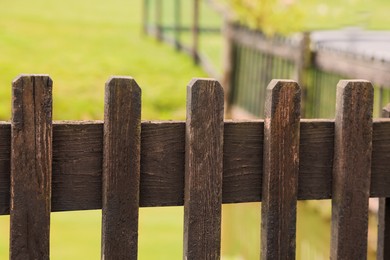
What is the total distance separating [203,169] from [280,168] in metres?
0.24

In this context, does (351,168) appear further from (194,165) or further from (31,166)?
(31,166)

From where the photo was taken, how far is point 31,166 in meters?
2.42

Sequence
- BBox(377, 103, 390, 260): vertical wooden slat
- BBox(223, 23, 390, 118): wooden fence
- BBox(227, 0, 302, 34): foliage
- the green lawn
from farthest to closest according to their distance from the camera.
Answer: BBox(227, 0, 302, 34): foliage → BBox(223, 23, 390, 118): wooden fence → the green lawn → BBox(377, 103, 390, 260): vertical wooden slat

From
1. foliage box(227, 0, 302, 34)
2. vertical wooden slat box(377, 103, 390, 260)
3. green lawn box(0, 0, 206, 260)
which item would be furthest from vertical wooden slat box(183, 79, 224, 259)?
foliage box(227, 0, 302, 34)

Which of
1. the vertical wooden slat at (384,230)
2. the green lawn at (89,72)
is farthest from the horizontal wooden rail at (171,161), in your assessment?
the green lawn at (89,72)

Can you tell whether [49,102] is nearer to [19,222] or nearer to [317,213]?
[19,222]

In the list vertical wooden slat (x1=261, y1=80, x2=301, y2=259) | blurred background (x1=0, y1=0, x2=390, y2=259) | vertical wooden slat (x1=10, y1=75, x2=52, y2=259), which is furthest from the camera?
blurred background (x1=0, y1=0, x2=390, y2=259)

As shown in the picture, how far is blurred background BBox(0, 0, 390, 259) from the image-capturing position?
696cm

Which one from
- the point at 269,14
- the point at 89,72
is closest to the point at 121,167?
the point at 269,14

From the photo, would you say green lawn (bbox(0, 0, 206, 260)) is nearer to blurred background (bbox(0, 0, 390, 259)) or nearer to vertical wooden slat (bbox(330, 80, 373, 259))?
blurred background (bbox(0, 0, 390, 259))

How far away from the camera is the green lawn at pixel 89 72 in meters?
6.84

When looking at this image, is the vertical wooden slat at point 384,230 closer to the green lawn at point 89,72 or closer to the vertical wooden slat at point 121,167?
the vertical wooden slat at point 121,167

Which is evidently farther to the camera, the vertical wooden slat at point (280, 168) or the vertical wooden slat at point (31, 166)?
the vertical wooden slat at point (280, 168)

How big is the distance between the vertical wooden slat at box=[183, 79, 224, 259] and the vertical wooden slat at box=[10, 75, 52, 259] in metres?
0.40
